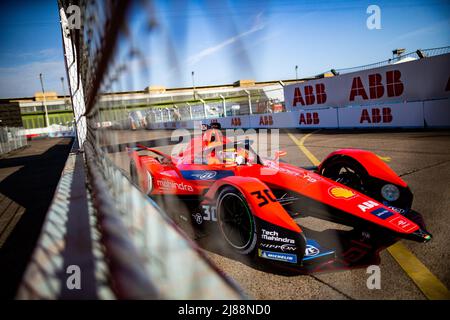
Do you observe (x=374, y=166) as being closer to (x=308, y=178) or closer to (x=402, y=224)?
(x=308, y=178)

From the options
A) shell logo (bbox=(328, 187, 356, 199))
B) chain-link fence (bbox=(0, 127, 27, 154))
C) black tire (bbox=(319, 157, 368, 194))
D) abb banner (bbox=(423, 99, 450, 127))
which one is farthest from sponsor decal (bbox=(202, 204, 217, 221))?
chain-link fence (bbox=(0, 127, 27, 154))

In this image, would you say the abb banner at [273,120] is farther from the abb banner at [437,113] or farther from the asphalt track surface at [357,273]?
the asphalt track surface at [357,273]

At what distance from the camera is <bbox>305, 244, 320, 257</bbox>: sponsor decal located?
2.10m

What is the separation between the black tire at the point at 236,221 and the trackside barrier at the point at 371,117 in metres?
4.95

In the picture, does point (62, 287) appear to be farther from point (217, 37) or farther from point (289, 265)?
point (289, 265)

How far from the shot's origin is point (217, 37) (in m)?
0.61

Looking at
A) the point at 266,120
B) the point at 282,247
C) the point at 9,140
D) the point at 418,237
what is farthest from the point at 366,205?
the point at 9,140

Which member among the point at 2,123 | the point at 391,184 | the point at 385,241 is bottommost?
the point at 385,241

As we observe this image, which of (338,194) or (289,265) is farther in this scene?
(338,194)

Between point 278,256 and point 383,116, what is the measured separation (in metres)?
11.0

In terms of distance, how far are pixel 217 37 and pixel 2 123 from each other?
42.5 meters

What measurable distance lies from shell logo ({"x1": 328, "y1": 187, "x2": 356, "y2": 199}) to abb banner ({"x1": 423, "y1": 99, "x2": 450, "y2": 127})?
929cm
